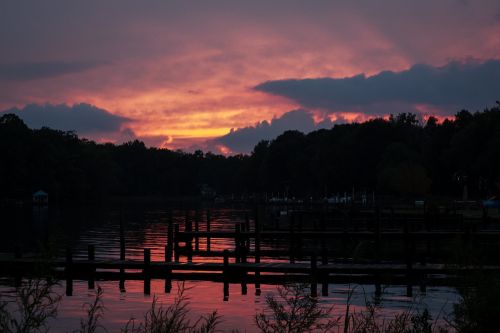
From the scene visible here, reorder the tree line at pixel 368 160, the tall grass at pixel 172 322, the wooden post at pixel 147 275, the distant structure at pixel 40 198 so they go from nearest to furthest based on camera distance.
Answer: the tall grass at pixel 172 322, the wooden post at pixel 147 275, the tree line at pixel 368 160, the distant structure at pixel 40 198

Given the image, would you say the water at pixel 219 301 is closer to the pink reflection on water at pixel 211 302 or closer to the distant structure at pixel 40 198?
the pink reflection on water at pixel 211 302

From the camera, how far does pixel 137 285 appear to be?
3322 cm

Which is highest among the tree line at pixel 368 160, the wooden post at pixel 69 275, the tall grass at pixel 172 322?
the tree line at pixel 368 160

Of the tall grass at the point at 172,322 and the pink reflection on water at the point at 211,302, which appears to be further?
the pink reflection on water at the point at 211,302

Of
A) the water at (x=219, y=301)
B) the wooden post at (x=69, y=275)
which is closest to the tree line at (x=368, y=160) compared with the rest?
the water at (x=219, y=301)

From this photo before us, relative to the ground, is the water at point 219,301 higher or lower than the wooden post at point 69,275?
lower

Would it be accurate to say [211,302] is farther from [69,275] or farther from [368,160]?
[368,160]

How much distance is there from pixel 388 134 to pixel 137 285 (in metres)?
130

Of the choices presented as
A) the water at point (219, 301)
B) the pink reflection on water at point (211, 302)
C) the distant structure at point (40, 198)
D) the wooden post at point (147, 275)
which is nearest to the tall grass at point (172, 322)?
the pink reflection on water at point (211, 302)

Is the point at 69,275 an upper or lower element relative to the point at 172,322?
lower

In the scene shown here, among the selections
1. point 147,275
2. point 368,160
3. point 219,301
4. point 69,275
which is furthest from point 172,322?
point 368,160

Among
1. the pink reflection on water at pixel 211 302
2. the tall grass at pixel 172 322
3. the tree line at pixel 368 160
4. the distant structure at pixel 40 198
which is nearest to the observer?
the tall grass at pixel 172 322

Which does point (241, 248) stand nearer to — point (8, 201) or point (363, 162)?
point (363, 162)

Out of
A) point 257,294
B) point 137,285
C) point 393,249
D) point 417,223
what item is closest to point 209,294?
point 257,294
